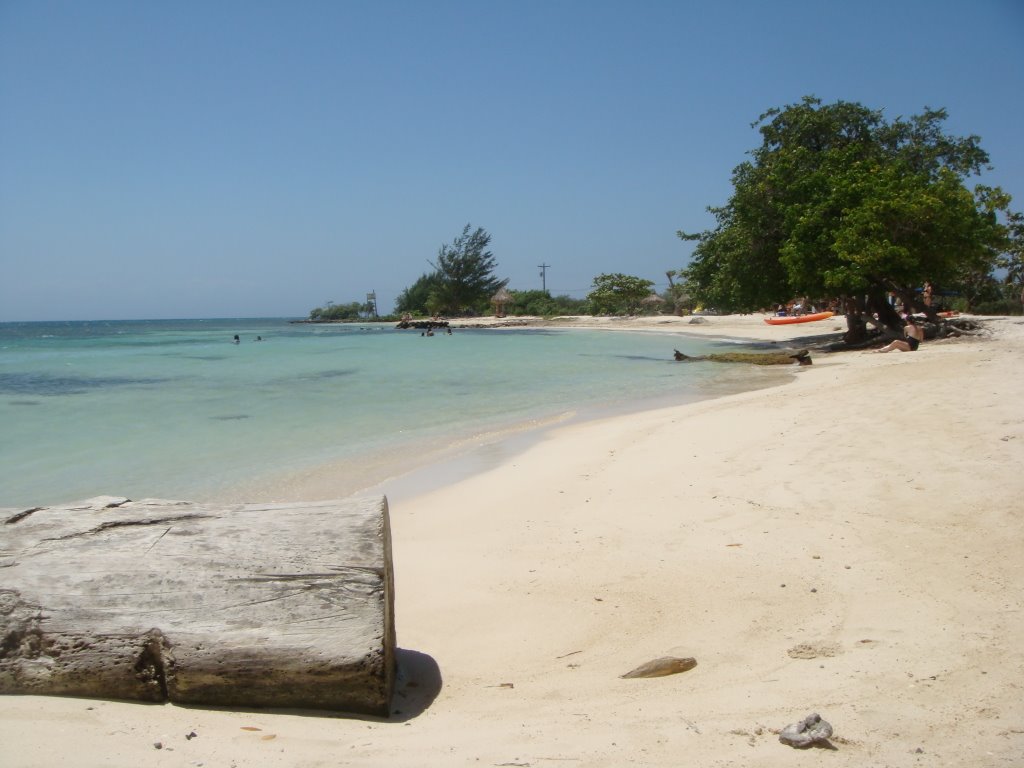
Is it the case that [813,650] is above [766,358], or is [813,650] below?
below

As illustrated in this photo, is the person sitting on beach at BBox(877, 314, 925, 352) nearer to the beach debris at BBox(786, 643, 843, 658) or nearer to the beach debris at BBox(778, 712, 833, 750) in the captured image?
the beach debris at BBox(786, 643, 843, 658)

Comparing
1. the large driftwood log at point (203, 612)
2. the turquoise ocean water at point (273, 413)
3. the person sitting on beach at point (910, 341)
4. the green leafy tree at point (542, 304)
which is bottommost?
the turquoise ocean water at point (273, 413)

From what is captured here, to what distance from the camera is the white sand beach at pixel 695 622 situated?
2.34 meters

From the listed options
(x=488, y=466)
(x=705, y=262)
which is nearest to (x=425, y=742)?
(x=488, y=466)

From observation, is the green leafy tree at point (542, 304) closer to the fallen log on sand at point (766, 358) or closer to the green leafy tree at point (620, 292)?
the green leafy tree at point (620, 292)

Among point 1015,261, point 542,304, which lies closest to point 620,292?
point 542,304

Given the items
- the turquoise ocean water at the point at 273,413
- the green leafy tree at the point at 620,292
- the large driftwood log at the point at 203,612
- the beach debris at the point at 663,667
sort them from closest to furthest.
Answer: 1. the large driftwood log at the point at 203,612
2. the beach debris at the point at 663,667
3. the turquoise ocean water at the point at 273,413
4. the green leafy tree at the point at 620,292

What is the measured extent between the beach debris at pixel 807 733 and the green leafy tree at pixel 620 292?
198 ft

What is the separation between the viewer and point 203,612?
2.74m

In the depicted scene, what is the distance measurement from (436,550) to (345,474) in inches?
138

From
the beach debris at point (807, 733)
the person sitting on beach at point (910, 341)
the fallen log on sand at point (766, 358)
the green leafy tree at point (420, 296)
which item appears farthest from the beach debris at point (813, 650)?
the green leafy tree at point (420, 296)

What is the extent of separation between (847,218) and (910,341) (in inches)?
145

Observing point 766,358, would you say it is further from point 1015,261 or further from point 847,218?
point 1015,261

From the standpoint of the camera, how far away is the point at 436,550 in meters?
4.90
